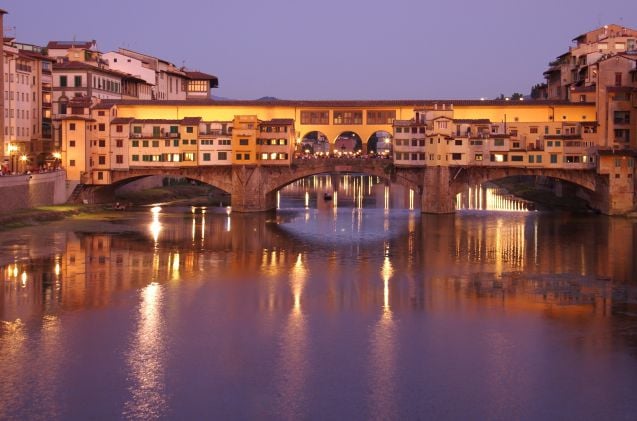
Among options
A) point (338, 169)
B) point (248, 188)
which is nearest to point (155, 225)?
point (248, 188)

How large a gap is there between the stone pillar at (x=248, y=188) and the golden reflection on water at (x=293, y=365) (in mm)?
27679

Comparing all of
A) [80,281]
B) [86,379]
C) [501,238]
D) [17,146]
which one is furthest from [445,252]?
[17,146]

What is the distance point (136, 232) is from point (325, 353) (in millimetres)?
24149

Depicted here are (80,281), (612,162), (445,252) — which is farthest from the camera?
(612,162)

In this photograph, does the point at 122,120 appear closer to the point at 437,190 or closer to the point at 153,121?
the point at 153,121

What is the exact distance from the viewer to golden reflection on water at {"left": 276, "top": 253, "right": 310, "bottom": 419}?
16.6 meters

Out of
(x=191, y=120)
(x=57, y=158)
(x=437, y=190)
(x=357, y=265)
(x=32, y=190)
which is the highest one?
(x=191, y=120)

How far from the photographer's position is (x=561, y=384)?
17938 millimetres

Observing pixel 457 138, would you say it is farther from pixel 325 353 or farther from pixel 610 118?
pixel 325 353

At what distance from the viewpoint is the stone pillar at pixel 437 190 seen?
51.8 metres

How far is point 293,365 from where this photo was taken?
1889cm

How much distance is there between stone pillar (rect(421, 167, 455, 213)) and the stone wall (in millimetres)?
22349

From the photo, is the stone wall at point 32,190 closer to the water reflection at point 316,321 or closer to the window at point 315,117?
the water reflection at point 316,321

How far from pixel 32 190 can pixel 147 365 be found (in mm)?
30377
